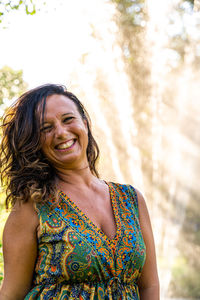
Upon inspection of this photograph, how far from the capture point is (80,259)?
74.7 inches

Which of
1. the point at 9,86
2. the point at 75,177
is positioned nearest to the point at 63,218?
the point at 75,177

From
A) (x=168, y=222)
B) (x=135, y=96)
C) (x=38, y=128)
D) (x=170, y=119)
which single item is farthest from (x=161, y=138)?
(x=38, y=128)

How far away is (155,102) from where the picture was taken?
17.0 meters

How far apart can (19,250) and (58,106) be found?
2.36 feet

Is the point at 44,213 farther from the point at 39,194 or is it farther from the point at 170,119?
the point at 170,119

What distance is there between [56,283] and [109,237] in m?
0.32

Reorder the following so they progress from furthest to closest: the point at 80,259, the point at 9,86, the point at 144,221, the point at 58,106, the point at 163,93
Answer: the point at 163,93 < the point at 9,86 < the point at 144,221 < the point at 58,106 < the point at 80,259

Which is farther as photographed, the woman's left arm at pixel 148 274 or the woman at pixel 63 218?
the woman's left arm at pixel 148 274

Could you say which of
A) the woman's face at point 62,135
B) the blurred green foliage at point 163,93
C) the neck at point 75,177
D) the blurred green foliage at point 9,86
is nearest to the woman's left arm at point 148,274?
the neck at point 75,177

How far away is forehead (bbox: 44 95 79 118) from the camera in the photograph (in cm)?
213

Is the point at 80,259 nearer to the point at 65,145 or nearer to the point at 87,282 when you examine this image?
the point at 87,282

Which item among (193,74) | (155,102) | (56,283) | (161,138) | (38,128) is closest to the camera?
(56,283)

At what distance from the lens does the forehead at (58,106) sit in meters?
2.13

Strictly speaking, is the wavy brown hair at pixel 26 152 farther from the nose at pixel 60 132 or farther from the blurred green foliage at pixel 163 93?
the blurred green foliage at pixel 163 93
